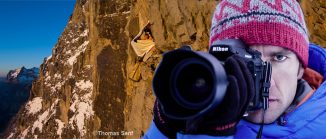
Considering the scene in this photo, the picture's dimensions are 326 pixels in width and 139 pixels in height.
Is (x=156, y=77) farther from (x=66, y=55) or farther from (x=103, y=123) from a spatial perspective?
(x=66, y=55)

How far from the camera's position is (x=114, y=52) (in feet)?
60.3

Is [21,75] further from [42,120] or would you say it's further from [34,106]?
[42,120]

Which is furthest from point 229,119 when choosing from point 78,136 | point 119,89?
point 78,136

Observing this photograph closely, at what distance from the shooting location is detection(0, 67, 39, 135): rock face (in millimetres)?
74250

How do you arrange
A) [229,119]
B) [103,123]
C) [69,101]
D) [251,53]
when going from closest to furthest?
[229,119]
[251,53]
[103,123]
[69,101]

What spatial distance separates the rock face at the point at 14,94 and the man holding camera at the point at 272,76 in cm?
6935

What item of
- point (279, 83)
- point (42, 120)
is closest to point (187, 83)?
point (279, 83)

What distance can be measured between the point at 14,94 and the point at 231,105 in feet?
313

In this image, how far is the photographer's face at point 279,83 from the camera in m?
1.20

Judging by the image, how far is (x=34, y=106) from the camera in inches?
1953

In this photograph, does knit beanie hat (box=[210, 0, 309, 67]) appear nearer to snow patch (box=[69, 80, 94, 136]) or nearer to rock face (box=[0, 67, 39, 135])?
snow patch (box=[69, 80, 94, 136])

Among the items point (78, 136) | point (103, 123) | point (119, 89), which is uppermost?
point (119, 89)

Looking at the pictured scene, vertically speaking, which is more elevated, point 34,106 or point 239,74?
point 239,74

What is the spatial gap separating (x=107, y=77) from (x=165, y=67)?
57.4ft
